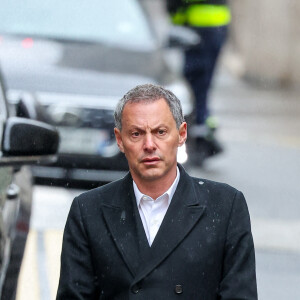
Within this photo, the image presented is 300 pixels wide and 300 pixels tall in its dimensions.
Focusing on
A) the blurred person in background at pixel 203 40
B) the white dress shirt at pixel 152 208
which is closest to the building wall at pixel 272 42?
the blurred person in background at pixel 203 40

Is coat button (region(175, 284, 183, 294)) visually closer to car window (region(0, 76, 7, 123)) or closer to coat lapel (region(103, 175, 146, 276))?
coat lapel (region(103, 175, 146, 276))

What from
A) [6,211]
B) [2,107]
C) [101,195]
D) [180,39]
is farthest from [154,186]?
[180,39]

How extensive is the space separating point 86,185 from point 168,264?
599cm

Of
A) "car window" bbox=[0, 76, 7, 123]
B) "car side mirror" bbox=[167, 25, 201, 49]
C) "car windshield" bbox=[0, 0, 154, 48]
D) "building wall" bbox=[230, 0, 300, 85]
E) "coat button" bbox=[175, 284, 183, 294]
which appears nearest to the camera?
"coat button" bbox=[175, 284, 183, 294]

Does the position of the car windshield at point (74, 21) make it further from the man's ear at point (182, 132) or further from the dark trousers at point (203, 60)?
the man's ear at point (182, 132)

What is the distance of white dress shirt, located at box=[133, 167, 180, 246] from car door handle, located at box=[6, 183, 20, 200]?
4.63 feet

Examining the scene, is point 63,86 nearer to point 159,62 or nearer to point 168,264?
point 159,62

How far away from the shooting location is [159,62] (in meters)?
10.6

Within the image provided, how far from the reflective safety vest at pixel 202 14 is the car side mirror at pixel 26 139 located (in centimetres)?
808

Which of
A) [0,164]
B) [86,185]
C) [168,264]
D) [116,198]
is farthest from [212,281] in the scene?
[86,185]

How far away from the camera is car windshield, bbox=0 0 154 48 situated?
1066 centimetres

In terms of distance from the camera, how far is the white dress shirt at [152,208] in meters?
3.65

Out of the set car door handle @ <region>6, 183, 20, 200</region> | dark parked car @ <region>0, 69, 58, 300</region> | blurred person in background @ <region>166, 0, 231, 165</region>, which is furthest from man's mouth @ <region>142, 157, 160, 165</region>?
blurred person in background @ <region>166, 0, 231, 165</region>

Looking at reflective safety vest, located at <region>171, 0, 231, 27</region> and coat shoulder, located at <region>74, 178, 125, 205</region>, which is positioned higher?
reflective safety vest, located at <region>171, 0, 231, 27</region>
